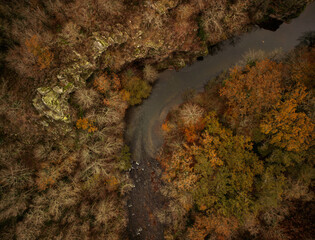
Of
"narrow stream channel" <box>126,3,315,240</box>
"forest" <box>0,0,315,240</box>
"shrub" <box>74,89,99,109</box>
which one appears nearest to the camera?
"forest" <box>0,0,315,240</box>

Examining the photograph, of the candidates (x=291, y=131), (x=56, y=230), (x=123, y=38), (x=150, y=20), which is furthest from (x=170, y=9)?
(x=56, y=230)

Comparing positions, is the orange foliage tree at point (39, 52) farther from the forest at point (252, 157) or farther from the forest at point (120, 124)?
the forest at point (252, 157)

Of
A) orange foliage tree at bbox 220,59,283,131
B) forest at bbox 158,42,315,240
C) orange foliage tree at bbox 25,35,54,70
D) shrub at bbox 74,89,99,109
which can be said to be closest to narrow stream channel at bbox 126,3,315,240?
forest at bbox 158,42,315,240

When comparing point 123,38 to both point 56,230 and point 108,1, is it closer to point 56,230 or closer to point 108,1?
point 108,1

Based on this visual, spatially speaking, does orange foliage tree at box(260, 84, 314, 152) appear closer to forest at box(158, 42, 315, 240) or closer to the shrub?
forest at box(158, 42, 315, 240)

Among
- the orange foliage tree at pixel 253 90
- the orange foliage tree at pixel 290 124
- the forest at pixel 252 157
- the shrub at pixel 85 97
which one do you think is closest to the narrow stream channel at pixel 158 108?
the forest at pixel 252 157
